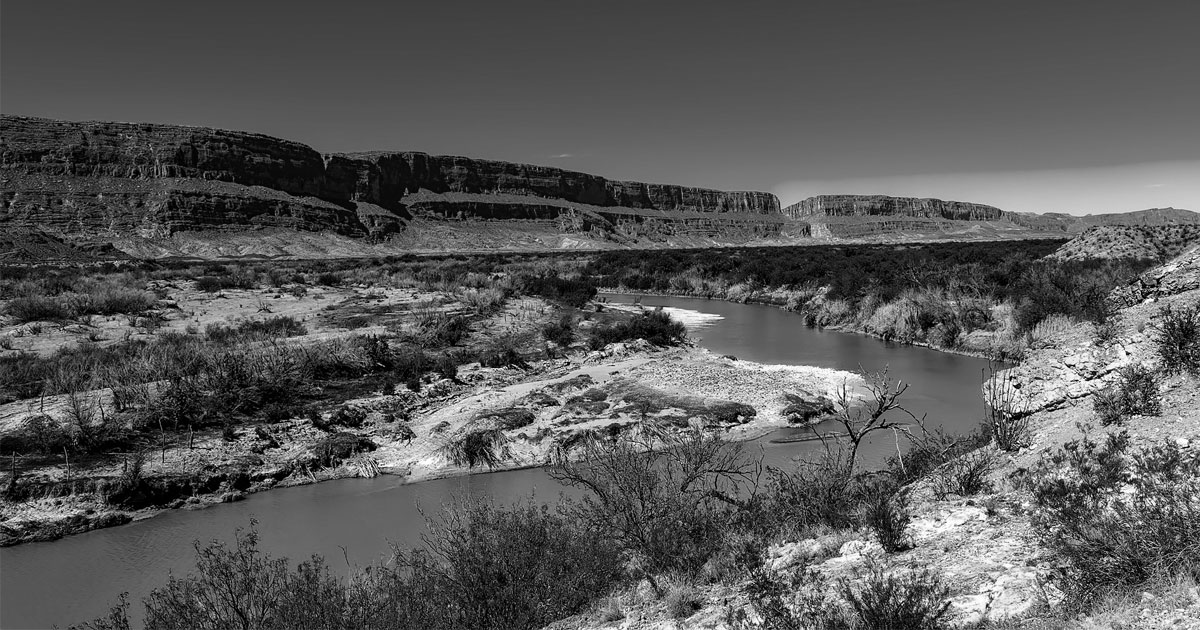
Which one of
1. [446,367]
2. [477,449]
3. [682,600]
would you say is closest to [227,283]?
[446,367]

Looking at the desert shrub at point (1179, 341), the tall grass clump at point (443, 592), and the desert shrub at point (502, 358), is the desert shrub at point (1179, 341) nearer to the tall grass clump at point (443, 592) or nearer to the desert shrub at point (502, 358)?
the tall grass clump at point (443, 592)

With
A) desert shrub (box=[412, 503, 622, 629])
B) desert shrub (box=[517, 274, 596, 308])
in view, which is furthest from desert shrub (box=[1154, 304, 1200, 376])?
desert shrub (box=[517, 274, 596, 308])

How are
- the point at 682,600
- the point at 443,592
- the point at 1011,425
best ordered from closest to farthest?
1. the point at 682,600
2. the point at 443,592
3. the point at 1011,425

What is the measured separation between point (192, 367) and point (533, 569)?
10839mm

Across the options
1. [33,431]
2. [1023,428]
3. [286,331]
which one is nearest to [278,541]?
[33,431]

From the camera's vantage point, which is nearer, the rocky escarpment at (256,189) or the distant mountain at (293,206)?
the distant mountain at (293,206)

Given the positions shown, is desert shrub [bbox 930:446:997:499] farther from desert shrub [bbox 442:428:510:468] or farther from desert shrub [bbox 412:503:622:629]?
desert shrub [bbox 442:428:510:468]

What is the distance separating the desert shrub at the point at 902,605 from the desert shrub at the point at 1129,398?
356cm

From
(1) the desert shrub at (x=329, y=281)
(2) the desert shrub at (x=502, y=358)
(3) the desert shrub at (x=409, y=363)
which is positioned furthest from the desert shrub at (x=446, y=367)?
(1) the desert shrub at (x=329, y=281)

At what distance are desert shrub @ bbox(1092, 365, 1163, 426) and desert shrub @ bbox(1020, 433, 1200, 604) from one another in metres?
0.42

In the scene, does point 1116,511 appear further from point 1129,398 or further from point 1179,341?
point 1179,341

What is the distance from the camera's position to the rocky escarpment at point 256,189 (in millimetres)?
86500

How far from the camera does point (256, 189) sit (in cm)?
10962

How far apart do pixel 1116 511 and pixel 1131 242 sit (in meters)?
32.2
